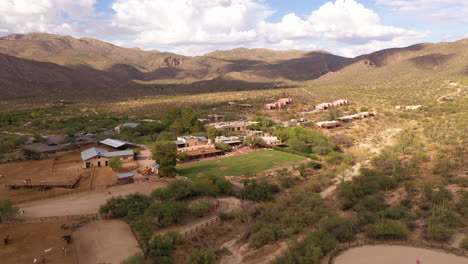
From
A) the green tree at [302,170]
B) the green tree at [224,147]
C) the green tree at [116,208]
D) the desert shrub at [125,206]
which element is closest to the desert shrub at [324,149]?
the green tree at [302,170]

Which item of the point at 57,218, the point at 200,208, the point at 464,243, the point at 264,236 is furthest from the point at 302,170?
the point at 57,218

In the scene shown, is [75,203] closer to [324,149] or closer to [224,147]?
[224,147]

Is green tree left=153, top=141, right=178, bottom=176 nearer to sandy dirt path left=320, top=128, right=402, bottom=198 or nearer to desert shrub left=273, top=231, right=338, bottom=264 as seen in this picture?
sandy dirt path left=320, top=128, right=402, bottom=198

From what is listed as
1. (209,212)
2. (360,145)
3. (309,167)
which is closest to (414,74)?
(360,145)

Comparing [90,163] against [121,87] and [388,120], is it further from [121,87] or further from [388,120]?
[121,87]

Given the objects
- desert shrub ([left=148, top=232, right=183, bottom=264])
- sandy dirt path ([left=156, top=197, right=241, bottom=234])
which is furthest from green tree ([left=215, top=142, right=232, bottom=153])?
desert shrub ([left=148, top=232, right=183, bottom=264])
